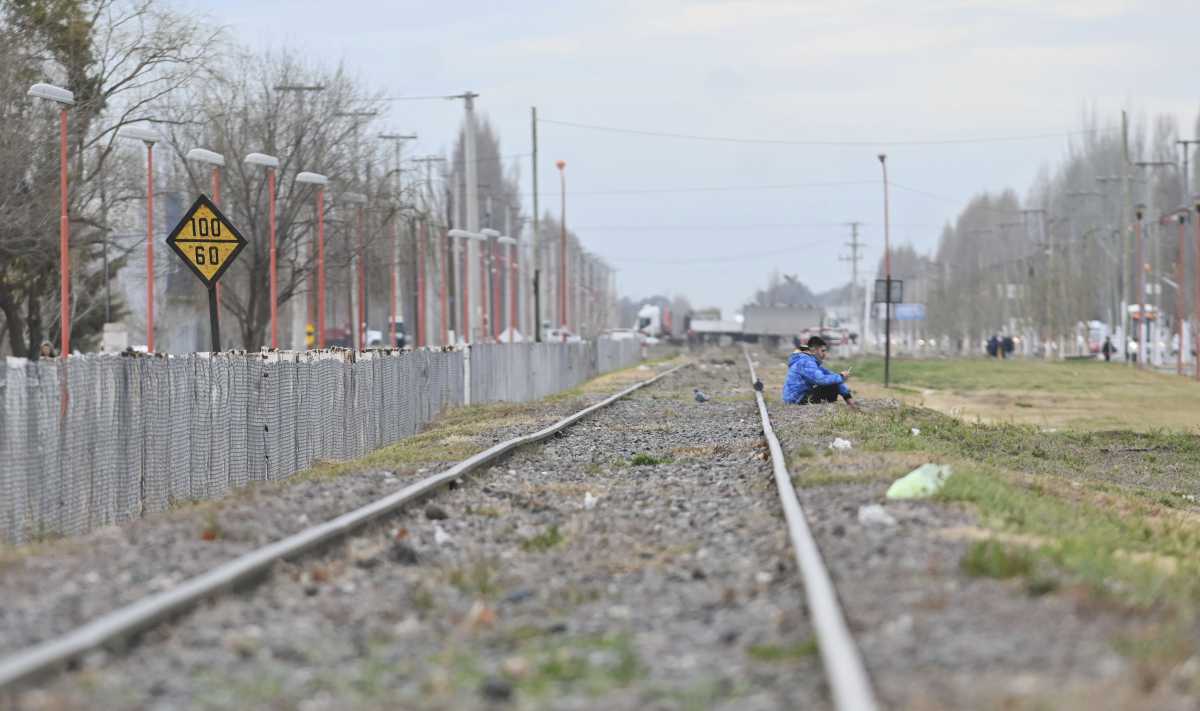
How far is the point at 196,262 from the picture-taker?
2564 centimetres

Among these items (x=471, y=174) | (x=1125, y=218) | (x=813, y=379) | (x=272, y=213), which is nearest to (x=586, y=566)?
(x=813, y=379)

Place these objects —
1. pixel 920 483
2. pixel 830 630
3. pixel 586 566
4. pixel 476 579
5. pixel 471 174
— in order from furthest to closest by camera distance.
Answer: pixel 471 174, pixel 920 483, pixel 586 566, pixel 476 579, pixel 830 630

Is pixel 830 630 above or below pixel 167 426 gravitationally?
below

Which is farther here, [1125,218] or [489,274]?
[489,274]

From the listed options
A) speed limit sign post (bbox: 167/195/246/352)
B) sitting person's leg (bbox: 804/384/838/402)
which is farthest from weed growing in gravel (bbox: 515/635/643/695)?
sitting person's leg (bbox: 804/384/838/402)

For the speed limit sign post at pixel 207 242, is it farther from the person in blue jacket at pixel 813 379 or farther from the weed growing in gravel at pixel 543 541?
the weed growing in gravel at pixel 543 541

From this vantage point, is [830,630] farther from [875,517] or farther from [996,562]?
[875,517]

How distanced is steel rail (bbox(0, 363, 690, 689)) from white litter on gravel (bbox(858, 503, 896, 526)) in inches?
131

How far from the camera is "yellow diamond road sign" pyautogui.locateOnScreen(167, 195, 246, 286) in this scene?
25562mm

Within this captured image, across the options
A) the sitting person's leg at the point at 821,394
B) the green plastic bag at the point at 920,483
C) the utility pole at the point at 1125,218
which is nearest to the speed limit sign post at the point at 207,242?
the sitting person's leg at the point at 821,394

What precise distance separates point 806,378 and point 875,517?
59.0ft

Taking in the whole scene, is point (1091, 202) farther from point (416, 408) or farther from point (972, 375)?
point (416, 408)

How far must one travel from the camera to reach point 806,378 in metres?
29.7

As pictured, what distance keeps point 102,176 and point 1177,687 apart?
45103 millimetres
